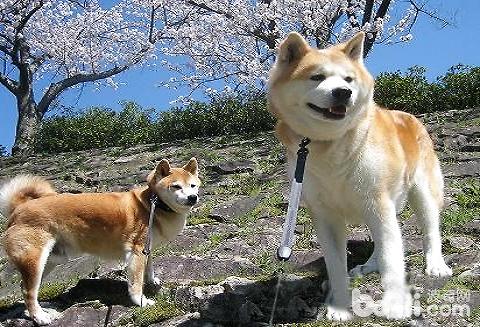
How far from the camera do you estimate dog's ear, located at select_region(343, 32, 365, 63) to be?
158 inches

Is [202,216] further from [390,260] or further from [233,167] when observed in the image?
[390,260]

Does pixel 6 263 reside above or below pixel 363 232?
below

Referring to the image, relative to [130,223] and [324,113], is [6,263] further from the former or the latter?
[324,113]

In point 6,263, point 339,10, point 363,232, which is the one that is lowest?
point 6,263

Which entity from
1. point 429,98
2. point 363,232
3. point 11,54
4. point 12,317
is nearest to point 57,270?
point 12,317

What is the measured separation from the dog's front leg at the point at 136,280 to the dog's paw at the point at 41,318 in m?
0.61

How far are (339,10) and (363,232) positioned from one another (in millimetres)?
11476

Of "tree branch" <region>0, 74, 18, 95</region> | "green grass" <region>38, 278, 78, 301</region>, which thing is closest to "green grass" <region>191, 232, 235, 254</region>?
"green grass" <region>38, 278, 78, 301</region>

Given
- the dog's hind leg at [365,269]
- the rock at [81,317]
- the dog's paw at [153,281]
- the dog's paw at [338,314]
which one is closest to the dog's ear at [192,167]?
the dog's paw at [153,281]

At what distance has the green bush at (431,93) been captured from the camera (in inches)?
540

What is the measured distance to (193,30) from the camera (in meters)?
20.6

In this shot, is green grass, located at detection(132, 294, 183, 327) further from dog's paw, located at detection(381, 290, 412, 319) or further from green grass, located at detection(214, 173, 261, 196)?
green grass, located at detection(214, 173, 261, 196)

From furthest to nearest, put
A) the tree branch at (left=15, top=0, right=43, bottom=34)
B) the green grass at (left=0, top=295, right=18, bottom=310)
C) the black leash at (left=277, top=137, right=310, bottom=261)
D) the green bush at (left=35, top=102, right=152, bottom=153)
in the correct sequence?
1. the tree branch at (left=15, top=0, right=43, bottom=34)
2. the green bush at (left=35, top=102, right=152, bottom=153)
3. the green grass at (left=0, top=295, right=18, bottom=310)
4. the black leash at (left=277, top=137, right=310, bottom=261)

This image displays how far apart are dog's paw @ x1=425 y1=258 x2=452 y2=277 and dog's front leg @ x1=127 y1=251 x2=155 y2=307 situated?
2.01 m
